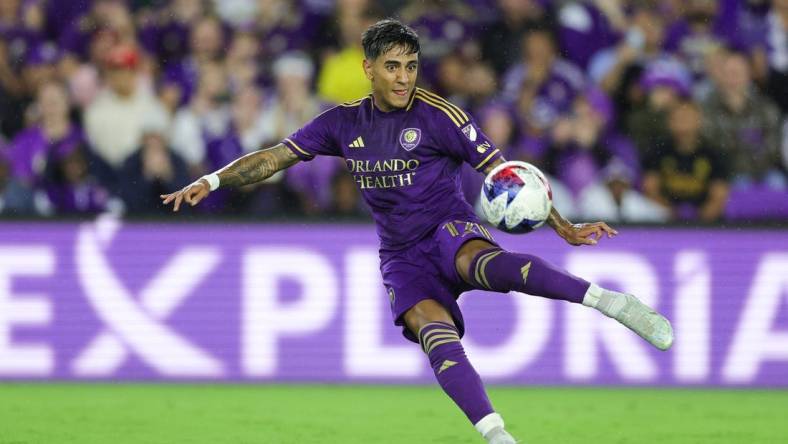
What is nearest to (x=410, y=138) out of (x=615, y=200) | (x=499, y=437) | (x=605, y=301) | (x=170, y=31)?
(x=605, y=301)

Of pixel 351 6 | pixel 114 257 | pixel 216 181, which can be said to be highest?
pixel 351 6

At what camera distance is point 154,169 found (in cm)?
1180

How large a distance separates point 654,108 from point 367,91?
2.65m

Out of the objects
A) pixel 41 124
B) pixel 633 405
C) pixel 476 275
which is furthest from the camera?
pixel 41 124

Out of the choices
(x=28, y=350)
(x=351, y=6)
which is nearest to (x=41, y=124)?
(x=28, y=350)

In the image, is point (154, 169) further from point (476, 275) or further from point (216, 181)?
point (476, 275)

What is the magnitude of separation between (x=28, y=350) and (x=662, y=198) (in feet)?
18.3

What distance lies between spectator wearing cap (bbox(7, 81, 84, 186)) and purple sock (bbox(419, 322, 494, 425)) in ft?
19.5

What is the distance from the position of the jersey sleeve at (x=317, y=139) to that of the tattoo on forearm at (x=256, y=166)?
54 millimetres

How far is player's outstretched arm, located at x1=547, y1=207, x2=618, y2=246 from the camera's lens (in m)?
6.74

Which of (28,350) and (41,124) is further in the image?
(41,124)

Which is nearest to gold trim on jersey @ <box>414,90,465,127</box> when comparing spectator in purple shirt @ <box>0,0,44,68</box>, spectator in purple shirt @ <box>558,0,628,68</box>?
spectator in purple shirt @ <box>558,0,628,68</box>

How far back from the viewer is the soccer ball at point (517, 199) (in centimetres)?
668

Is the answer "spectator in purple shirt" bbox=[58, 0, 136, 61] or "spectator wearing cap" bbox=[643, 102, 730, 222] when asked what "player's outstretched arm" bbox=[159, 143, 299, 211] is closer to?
"spectator wearing cap" bbox=[643, 102, 730, 222]
